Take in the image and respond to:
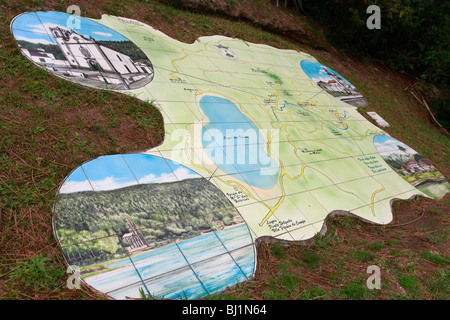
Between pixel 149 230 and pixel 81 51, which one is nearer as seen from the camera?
pixel 149 230

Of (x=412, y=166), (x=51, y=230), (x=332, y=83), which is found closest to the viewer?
(x=51, y=230)

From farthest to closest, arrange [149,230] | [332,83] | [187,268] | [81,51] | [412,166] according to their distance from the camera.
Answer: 1. [332,83]
2. [412,166]
3. [81,51]
4. [149,230]
5. [187,268]

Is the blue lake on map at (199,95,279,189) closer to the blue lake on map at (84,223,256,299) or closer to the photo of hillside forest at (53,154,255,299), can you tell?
the photo of hillside forest at (53,154,255,299)

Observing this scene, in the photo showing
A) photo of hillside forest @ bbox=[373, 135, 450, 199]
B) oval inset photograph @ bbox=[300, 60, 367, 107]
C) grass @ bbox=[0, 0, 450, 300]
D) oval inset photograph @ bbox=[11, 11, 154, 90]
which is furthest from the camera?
oval inset photograph @ bbox=[300, 60, 367, 107]

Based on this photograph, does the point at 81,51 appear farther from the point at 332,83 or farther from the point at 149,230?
the point at 332,83

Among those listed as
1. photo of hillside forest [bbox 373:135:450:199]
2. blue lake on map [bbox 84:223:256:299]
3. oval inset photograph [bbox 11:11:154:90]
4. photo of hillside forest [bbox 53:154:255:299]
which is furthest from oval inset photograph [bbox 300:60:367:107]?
blue lake on map [bbox 84:223:256:299]

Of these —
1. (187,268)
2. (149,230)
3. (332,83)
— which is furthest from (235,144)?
(332,83)

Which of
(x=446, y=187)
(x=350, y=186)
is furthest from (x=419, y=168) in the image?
(x=350, y=186)
